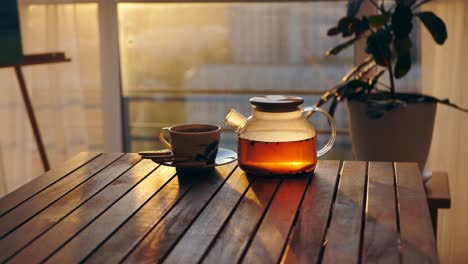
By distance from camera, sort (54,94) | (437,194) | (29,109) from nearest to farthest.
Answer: (437,194)
(29,109)
(54,94)

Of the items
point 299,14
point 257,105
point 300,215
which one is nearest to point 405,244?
point 300,215

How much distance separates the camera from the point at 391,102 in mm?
2502

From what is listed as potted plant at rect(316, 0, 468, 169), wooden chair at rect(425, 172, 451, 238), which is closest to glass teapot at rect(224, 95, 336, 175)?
wooden chair at rect(425, 172, 451, 238)

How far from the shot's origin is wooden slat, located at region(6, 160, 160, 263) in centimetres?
106

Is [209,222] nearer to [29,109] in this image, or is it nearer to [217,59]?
[29,109]

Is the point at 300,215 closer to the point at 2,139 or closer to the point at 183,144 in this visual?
the point at 183,144

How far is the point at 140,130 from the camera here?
11.5 feet

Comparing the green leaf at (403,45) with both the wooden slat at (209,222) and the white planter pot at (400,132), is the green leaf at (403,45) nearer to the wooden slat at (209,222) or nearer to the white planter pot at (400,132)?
the white planter pot at (400,132)

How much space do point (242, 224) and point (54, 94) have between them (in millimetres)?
2386

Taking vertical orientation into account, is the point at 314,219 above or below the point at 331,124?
below

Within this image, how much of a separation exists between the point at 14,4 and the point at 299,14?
1289mm

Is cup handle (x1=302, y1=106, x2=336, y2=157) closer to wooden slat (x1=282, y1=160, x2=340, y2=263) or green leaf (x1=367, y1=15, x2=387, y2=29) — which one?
wooden slat (x1=282, y1=160, x2=340, y2=263)

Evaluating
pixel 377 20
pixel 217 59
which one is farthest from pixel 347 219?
pixel 217 59

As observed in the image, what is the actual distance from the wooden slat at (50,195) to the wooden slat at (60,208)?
2 centimetres
